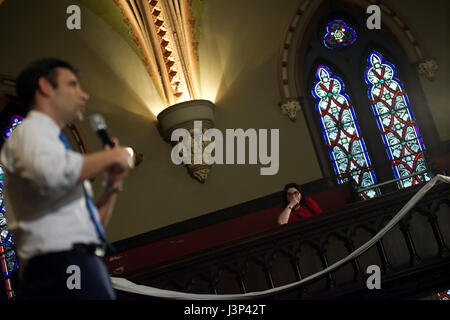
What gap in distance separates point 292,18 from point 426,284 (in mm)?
4440

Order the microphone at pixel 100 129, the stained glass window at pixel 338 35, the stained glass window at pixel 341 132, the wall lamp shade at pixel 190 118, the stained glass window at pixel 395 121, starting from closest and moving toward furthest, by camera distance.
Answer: the microphone at pixel 100 129
the wall lamp shade at pixel 190 118
the stained glass window at pixel 395 121
the stained glass window at pixel 341 132
the stained glass window at pixel 338 35

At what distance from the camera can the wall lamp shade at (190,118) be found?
24.8 feet

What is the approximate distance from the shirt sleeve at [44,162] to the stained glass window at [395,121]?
21.8ft

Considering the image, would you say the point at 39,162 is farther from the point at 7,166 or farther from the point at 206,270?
the point at 206,270

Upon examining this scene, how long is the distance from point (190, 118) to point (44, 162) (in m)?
5.86

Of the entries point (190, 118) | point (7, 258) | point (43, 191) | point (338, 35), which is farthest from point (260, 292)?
point (338, 35)

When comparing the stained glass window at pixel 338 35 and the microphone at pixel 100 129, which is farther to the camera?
the stained glass window at pixel 338 35

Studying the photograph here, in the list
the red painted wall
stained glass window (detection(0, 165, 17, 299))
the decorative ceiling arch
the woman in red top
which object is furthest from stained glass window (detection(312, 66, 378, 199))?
stained glass window (detection(0, 165, 17, 299))

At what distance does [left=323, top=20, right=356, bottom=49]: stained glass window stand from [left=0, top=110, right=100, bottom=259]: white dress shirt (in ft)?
22.9

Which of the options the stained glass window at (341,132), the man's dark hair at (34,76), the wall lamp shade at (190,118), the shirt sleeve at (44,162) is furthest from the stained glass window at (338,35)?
the shirt sleeve at (44,162)

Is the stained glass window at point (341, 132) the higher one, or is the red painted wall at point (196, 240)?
the stained glass window at point (341, 132)

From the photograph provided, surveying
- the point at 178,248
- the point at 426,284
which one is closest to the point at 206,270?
the point at 426,284

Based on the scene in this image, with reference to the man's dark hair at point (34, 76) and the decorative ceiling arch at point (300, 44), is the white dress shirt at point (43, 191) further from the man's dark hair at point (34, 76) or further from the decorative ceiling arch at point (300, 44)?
the decorative ceiling arch at point (300, 44)

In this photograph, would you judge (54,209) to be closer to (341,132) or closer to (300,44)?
(300,44)
